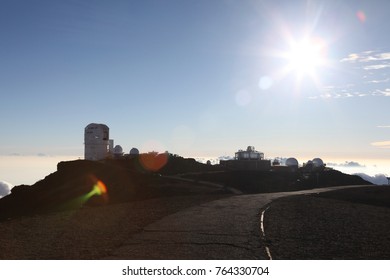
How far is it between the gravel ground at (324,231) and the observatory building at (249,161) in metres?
38.1

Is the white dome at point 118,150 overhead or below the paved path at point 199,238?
overhead

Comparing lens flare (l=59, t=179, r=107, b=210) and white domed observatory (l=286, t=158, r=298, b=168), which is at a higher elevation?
white domed observatory (l=286, t=158, r=298, b=168)

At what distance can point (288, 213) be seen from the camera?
20922 millimetres

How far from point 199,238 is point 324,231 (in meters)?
5.64

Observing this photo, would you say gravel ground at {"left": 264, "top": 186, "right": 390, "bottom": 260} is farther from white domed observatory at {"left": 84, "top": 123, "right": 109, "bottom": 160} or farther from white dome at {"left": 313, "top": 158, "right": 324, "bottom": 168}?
white dome at {"left": 313, "top": 158, "right": 324, "bottom": 168}

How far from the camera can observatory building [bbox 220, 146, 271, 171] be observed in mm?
65125

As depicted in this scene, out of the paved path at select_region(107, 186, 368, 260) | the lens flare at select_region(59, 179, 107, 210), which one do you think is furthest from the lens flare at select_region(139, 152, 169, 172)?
the paved path at select_region(107, 186, 368, 260)

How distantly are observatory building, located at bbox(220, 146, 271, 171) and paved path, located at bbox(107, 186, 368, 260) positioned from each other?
149ft

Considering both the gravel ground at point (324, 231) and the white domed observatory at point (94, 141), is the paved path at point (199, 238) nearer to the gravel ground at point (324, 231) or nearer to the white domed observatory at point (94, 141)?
the gravel ground at point (324, 231)

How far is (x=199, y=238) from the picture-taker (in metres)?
13.6

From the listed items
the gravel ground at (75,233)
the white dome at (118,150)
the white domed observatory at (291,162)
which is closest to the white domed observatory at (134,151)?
the white dome at (118,150)

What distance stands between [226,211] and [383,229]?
7438mm

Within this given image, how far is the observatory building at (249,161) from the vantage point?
214ft
